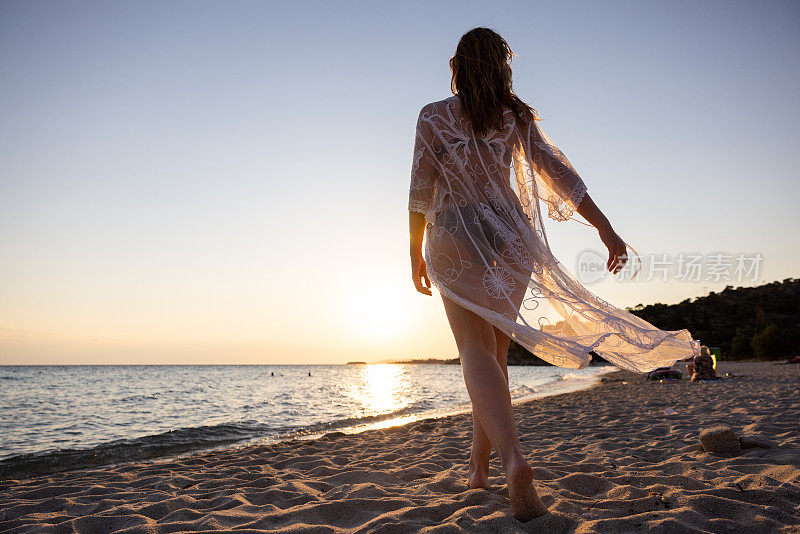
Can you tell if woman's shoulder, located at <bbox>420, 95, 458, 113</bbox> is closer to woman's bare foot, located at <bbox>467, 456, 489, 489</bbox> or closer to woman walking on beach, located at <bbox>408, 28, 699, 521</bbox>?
woman walking on beach, located at <bbox>408, 28, 699, 521</bbox>

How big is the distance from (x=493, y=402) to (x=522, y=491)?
333 millimetres

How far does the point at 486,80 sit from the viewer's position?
204 centimetres

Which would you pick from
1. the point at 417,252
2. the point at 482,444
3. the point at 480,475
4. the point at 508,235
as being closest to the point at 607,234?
the point at 508,235

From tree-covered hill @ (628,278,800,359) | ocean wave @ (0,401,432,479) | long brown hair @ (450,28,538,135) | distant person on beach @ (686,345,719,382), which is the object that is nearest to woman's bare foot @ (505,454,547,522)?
long brown hair @ (450,28,538,135)

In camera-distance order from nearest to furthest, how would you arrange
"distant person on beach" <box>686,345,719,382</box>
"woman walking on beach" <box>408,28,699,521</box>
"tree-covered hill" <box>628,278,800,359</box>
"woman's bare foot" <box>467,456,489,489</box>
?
"woman walking on beach" <box>408,28,699,521</box>
"woman's bare foot" <box>467,456,489,489</box>
"distant person on beach" <box>686,345,719,382</box>
"tree-covered hill" <box>628,278,800,359</box>

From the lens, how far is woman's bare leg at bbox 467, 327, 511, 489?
82.9 inches

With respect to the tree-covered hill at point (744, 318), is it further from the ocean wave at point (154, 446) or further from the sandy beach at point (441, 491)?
the sandy beach at point (441, 491)

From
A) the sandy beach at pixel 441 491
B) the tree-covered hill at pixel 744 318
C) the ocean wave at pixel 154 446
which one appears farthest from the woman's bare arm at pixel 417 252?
the tree-covered hill at pixel 744 318

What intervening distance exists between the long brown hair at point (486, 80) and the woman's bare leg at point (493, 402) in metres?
0.87

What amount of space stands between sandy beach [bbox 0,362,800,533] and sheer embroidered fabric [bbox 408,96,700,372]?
2.00ft

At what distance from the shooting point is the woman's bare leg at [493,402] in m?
1.66

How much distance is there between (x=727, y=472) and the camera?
2.33m

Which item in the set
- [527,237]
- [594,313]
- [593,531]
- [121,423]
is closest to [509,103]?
[527,237]

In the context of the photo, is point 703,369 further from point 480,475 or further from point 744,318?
point 744,318
